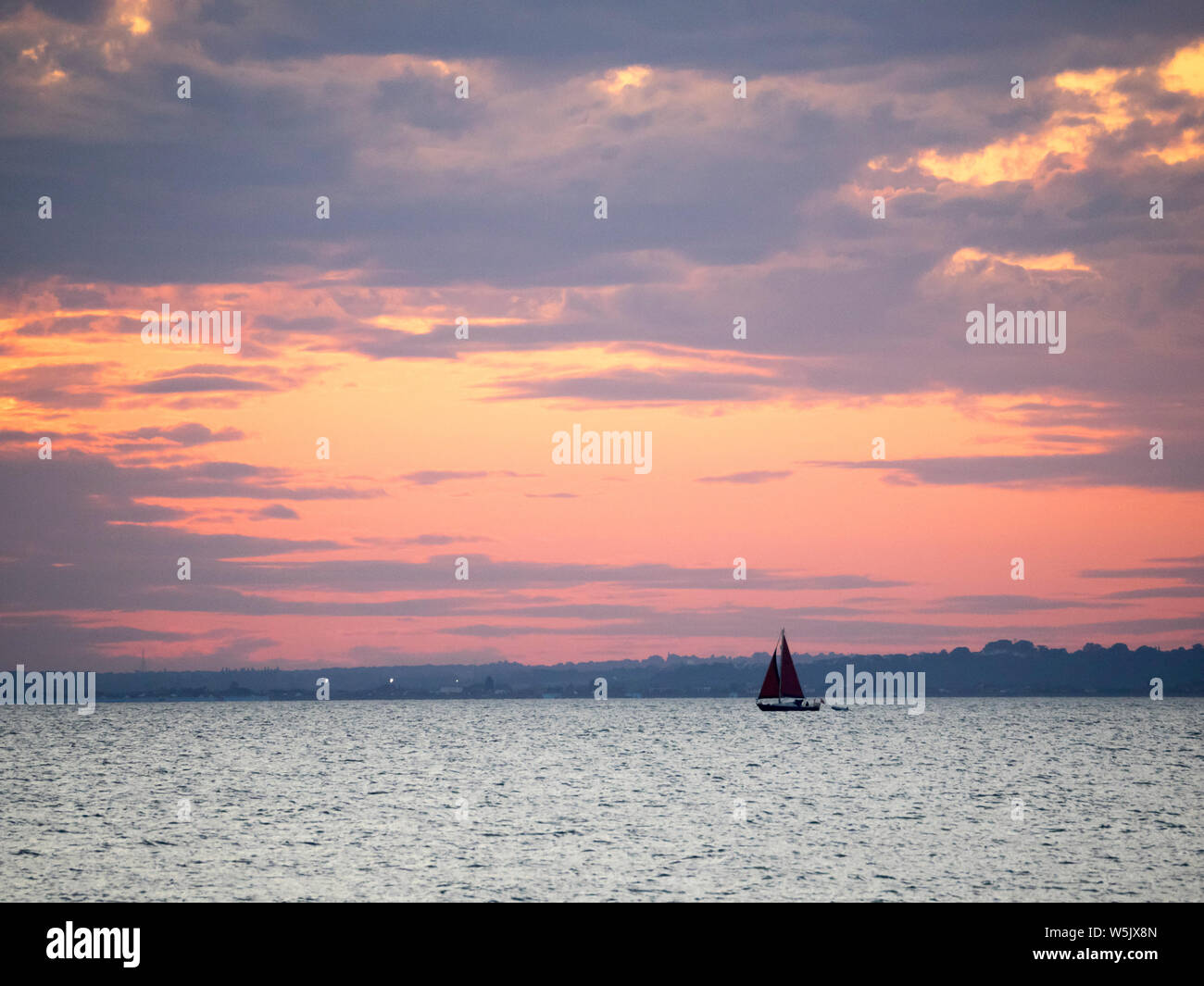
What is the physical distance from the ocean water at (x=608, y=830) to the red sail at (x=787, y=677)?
55616 mm

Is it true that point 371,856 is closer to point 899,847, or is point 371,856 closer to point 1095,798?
point 899,847

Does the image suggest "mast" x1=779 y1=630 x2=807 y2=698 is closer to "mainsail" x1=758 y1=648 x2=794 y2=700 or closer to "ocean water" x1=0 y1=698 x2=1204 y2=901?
"mainsail" x1=758 y1=648 x2=794 y2=700

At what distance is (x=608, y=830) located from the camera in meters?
65.2

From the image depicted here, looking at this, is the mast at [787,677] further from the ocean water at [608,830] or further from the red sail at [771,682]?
the ocean water at [608,830]

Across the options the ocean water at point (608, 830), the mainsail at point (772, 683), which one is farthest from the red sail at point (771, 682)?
the ocean water at point (608, 830)

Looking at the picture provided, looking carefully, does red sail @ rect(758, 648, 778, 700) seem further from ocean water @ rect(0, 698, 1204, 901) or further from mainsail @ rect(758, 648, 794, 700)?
ocean water @ rect(0, 698, 1204, 901)

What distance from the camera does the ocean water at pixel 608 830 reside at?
47500mm

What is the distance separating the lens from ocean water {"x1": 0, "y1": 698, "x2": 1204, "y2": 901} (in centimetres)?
4750

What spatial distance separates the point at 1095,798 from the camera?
84.6 m

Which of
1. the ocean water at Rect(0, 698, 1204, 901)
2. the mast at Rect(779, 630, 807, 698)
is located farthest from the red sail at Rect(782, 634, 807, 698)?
the ocean water at Rect(0, 698, 1204, 901)

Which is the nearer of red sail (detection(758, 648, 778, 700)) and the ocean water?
the ocean water

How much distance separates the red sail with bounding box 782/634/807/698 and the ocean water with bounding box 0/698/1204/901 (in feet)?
182

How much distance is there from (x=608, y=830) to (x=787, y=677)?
132 metres

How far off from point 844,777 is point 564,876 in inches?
2318
